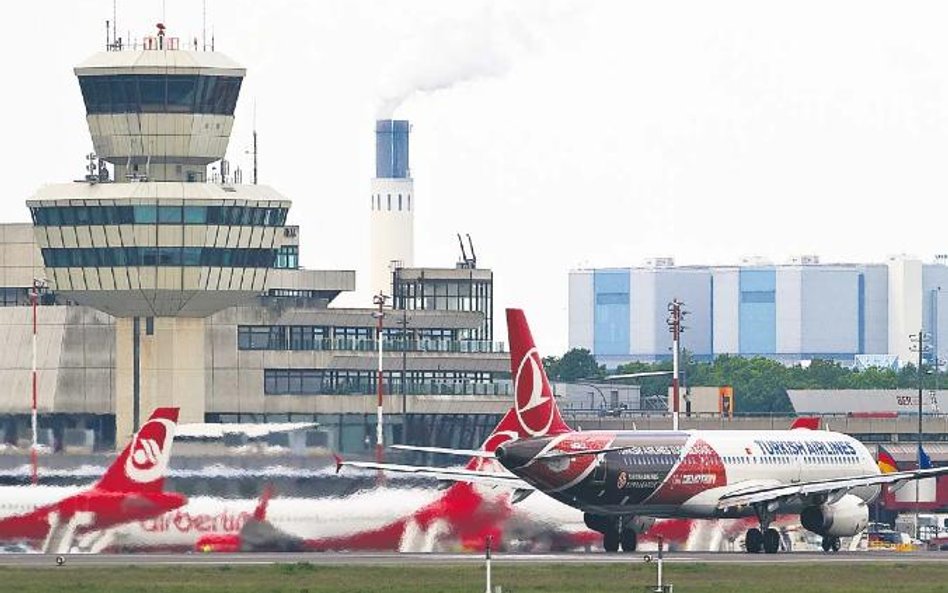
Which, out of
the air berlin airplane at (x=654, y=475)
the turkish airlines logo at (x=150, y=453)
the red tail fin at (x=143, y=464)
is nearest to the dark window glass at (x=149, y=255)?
the air berlin airplane at (x=654, y=475)

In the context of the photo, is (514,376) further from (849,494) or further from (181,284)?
(181,284)

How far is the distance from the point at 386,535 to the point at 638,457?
9751 millimetres

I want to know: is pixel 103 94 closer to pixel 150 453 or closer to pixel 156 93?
pixel 156 93

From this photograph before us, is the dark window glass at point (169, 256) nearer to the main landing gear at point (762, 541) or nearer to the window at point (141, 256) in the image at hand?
the window at point (141, 256)

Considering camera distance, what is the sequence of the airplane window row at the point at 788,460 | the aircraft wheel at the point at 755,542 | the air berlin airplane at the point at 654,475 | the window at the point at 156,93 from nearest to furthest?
1. the air berlin airplane at the point at 654,475
2. the aircraft wheel at the point at 755,542
3. the airplane window row at the point at 788,460
4. the window at the point at 156,93

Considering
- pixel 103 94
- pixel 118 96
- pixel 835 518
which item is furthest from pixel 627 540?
pixel 103 94

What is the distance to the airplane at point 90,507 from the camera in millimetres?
101000

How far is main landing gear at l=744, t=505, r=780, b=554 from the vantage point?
10412 centimetres

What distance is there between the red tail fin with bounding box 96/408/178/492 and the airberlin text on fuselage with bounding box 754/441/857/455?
71.6 feet

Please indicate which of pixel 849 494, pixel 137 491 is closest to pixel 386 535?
pixel 137 491

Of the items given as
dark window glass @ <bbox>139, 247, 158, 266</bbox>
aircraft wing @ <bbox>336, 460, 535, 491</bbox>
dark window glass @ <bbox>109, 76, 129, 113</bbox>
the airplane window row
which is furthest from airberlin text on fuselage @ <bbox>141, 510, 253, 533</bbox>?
dark window glass @ <bbox>109, 76, 129, 113</bbox>

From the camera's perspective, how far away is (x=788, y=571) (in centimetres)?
9125

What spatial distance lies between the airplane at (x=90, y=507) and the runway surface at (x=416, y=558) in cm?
137

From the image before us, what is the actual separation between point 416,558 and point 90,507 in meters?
11.8
